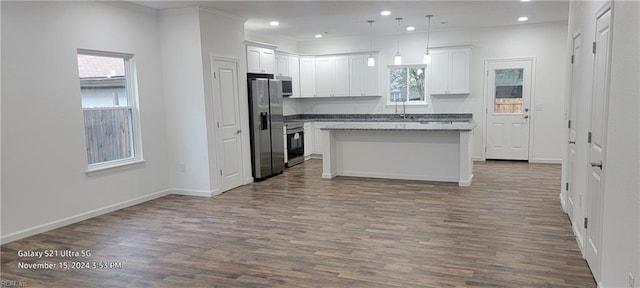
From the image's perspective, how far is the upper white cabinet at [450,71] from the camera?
7988mm

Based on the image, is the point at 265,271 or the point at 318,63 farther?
the point at 318,63

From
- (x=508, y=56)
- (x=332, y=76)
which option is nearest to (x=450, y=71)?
(x=508, y=56)

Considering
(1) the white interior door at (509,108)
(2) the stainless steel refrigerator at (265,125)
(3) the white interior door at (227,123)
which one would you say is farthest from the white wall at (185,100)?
(1) the white interior door at (509,108)

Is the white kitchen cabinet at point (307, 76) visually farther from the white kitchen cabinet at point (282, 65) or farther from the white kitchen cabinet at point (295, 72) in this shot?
the white kitchen cabinet at point (282, 65)

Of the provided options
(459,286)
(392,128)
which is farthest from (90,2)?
(459,286)

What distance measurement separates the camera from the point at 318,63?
9.15m

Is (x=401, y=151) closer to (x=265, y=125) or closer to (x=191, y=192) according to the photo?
(x=265, y=125)

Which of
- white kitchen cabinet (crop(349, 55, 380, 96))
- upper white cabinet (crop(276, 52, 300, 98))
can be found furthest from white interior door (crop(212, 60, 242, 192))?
white kitchen cabinet (crop(349, 55, 380, 96))

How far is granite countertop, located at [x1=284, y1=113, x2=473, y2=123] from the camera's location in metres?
8.34

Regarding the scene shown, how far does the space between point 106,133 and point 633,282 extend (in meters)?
5.34

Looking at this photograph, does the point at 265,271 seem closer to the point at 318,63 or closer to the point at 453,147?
the point at 453,147

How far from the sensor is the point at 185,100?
19.1 ft

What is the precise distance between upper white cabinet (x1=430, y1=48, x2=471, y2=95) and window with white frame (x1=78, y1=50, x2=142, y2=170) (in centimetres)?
555

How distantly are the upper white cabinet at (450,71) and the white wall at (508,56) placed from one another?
0.22m
